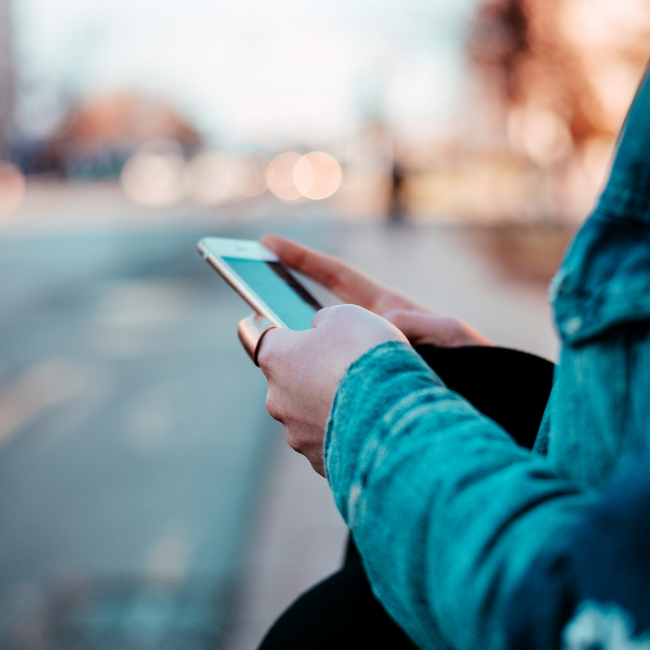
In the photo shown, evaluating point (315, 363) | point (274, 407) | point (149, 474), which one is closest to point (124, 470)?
point (149, 474)

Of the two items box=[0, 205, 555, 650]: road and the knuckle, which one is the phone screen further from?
box=[0, 205, 555, 650]: road

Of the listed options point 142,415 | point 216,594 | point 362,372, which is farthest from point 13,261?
point 362,372

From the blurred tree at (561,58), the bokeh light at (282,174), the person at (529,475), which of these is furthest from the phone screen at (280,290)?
the bokeh light at (282,174)

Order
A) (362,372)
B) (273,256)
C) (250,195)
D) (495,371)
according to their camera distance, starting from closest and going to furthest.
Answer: (362,372)
(495,371)
(273,256)
(250,195)

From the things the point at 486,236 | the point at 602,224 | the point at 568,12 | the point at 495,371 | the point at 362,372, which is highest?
the point at 568,12

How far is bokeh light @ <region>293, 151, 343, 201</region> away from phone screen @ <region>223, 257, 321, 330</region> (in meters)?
29.2

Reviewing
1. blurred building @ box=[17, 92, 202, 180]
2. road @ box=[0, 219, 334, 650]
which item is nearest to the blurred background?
A: road @ box=[0, 219, 334, 650]

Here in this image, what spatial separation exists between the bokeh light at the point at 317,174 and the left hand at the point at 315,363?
1172 inches

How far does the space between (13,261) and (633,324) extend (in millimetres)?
12312

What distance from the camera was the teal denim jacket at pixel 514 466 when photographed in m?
0.55

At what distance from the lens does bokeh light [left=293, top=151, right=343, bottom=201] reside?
3155 centimetres

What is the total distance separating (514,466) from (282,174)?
34.0m

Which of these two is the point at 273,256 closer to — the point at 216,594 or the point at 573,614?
the point at 573,614

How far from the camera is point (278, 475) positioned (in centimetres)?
372
